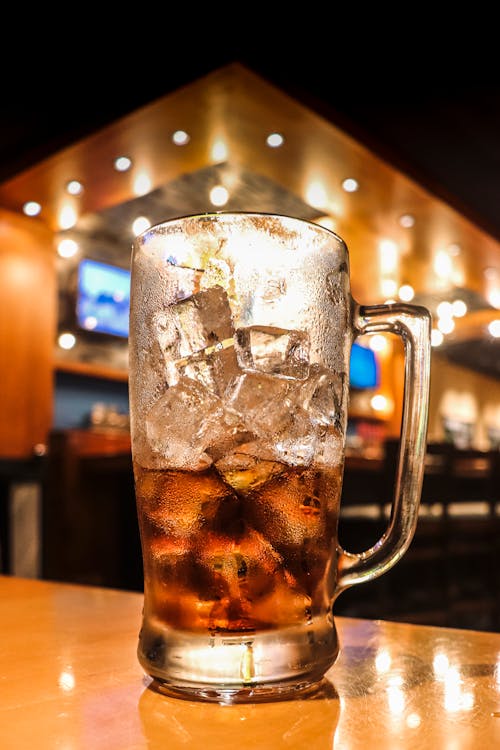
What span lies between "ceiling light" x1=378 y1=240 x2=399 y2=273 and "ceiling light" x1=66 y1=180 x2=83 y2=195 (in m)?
1.94

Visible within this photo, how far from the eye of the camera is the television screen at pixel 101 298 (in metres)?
5.77

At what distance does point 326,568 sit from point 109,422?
5381 millimetres

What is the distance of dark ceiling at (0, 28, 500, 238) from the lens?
125 inches

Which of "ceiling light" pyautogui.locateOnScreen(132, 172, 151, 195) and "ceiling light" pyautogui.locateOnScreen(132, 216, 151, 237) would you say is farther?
"ceiling light" pyautogui.locateOnScreen(132, 216, 151, 237)

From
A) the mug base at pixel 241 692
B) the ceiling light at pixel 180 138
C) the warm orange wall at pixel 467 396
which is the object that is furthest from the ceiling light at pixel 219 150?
the warm orange wall at pixel 467 396

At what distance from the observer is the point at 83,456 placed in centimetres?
408

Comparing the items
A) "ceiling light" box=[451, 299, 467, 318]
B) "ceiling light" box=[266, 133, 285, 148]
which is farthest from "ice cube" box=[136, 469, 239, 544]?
"ceiling light" box=[451, 299, 467, 318]

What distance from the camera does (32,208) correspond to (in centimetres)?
461

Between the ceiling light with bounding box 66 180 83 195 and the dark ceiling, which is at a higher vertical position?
the dark ceiling

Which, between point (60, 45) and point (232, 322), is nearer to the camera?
point (232, 322)

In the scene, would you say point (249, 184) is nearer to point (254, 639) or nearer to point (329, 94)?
point (329, 94)

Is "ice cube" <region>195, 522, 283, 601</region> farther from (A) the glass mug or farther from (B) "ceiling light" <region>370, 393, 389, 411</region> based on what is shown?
(B) "ceiling light" <region>370, 393, 389, 411</region>

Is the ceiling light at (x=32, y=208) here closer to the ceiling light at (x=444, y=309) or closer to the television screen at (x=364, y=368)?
the ceiling light at (x=444, y=309)

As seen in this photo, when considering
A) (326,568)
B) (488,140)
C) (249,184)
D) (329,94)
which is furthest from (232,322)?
(249,184)
